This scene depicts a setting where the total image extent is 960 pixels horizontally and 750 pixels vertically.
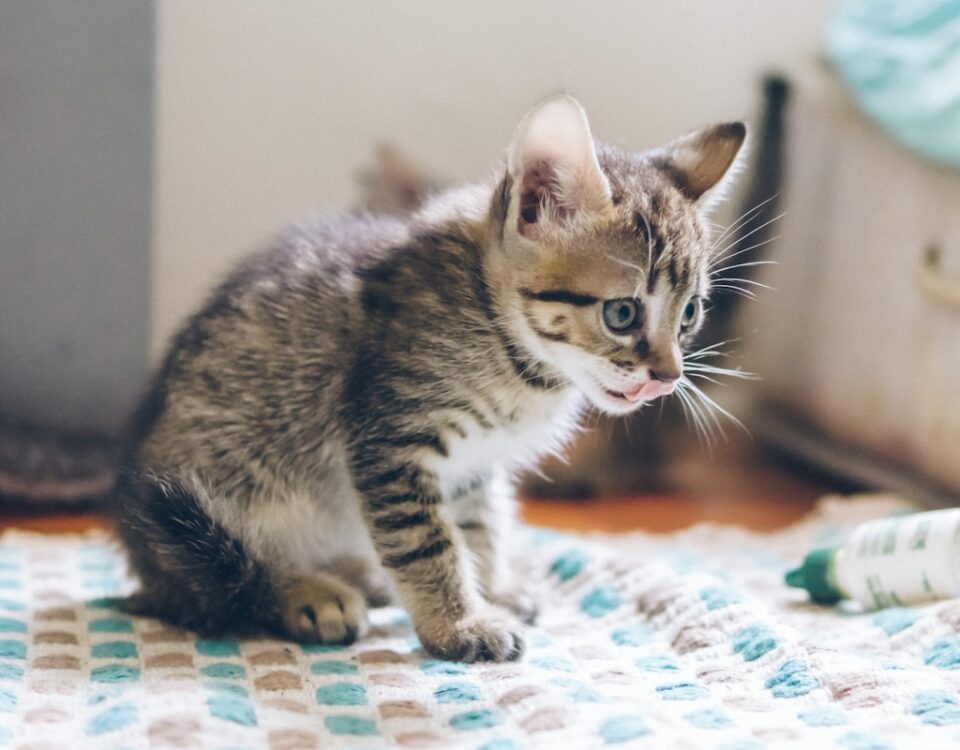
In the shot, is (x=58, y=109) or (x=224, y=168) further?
(x=224, y=168)

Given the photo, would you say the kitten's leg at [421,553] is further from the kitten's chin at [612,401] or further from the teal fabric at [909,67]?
the teal fabric at [909,67]

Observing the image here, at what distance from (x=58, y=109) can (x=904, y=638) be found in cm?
151

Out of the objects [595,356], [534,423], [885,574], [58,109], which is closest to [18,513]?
[58,109]

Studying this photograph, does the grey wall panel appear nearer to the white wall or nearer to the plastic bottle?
the white wall

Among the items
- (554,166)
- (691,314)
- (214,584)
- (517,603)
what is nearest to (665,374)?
(691,314)

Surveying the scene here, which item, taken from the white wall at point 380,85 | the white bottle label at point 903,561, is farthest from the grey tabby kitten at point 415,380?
the white wall at point 380,85

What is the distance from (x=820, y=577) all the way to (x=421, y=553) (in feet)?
1.74

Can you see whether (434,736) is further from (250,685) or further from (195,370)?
(195,370)

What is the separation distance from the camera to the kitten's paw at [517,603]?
4.34 ft

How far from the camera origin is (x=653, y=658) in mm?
1159

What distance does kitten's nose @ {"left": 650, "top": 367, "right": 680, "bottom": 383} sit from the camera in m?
1.13

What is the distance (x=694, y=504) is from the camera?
6.93 ft

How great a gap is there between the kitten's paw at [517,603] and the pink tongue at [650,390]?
12.7 inches

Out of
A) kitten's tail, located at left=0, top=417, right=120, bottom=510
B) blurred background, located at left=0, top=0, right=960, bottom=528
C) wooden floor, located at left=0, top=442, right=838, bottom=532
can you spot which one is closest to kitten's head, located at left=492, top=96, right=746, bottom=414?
blurred background, located at left=0, top=0, right=960, bottom=528
